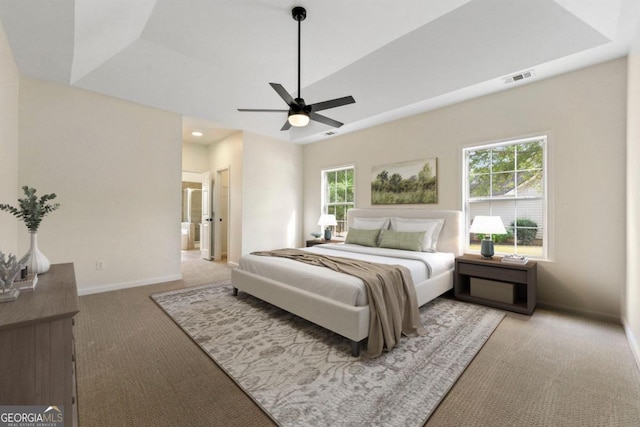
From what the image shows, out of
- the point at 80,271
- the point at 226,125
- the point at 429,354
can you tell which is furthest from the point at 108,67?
the point at 429,354

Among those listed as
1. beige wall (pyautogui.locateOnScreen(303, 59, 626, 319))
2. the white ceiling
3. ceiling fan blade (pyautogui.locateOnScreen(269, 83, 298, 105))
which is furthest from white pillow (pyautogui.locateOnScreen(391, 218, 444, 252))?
ceiling fan blade (pyautogui.locateOnScreen(269, 83, 298, 105))

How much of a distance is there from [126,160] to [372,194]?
13.3ft

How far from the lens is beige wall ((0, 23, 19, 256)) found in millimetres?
2588

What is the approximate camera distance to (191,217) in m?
9.30

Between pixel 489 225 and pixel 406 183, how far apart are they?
1610 millimetres

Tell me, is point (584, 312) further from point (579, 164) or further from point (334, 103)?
point (334, 103)

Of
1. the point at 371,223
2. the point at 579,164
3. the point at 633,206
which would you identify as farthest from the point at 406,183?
the point at 633,206

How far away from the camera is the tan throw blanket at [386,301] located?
7.47ft

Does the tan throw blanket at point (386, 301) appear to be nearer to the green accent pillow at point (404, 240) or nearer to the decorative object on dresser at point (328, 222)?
the green accent pillow at point (404, 240)

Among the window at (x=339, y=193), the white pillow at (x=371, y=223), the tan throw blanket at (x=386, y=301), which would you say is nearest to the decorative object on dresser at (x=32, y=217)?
the tan throw blanket at (x=386, y=301)

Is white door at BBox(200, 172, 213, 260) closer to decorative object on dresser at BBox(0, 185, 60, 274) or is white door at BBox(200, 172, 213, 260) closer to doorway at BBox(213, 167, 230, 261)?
doorway at BBox(213, 167, 230, 261)

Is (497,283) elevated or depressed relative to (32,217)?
depressed

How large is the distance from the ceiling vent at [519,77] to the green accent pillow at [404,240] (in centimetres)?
216

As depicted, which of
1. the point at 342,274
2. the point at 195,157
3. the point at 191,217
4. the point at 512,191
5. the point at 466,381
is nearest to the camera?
the point at 466,381
